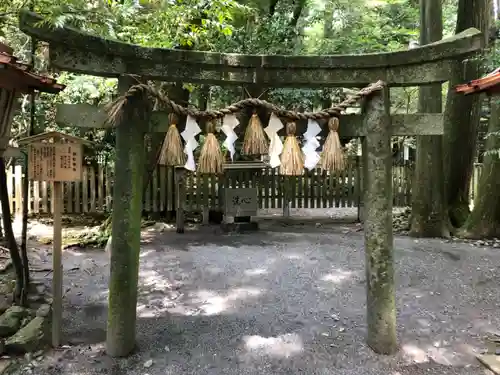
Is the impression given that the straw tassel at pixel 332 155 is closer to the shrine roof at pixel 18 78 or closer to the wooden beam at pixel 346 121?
the wooden beam at pixel 346 121

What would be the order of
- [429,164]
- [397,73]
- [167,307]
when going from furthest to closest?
[429,164]
[167,307]
[397,73]

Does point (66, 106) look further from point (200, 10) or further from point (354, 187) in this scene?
point (354, 187)

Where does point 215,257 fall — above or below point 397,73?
below

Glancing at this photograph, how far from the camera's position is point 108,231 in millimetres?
9359

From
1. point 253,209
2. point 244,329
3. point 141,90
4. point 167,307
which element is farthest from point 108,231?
point 141,90

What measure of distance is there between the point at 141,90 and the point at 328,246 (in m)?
5.33

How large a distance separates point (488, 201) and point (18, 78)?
339 inches

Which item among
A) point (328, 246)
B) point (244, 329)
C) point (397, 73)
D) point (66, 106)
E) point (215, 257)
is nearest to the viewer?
point (66, 106)

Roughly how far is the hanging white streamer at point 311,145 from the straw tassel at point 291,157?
0.06 m

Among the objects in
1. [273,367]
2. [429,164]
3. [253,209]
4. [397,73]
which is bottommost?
[273,367]

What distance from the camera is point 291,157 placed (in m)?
3.81

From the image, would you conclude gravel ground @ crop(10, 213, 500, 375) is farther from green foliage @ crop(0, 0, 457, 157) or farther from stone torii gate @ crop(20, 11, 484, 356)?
green foliage @ crop(0, 0, 457, 157)

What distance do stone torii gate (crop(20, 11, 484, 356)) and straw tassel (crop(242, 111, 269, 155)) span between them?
46cm

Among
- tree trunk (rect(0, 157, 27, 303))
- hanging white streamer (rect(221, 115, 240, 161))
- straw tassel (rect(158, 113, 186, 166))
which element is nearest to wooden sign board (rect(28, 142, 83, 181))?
tree trunk (rect(0, 157, 27, 303))
